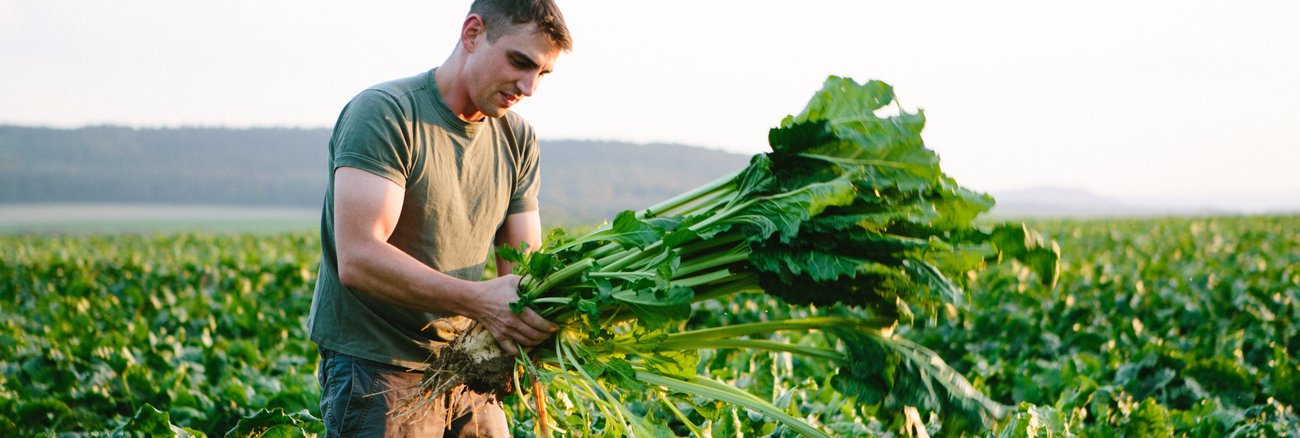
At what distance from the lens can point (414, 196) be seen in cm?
292

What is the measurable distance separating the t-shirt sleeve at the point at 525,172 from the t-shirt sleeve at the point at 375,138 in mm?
613

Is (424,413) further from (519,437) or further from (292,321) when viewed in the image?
(292,321)

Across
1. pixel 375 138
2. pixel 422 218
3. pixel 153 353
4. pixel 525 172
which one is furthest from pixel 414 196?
pixel 153 353

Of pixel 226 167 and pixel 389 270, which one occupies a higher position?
pixel 389 270

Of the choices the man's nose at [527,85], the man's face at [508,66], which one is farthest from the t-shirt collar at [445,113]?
the man's nose at [527,85]

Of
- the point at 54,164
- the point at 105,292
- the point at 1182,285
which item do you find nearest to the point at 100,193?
the point at 54,164

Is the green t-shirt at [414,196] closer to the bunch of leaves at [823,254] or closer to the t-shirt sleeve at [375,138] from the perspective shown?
the t-shirt sleeve at [375,138]

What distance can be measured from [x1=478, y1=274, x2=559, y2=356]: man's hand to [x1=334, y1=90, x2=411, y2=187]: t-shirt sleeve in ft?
1.31

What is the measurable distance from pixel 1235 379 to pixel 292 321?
6.91m

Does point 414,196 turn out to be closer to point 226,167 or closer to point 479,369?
point 479,369

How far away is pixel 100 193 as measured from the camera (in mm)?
112812

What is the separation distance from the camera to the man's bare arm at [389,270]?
2.67 meters

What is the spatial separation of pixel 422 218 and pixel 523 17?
68 cm

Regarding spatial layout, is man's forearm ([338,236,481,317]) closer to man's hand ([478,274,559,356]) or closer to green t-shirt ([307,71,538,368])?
man's hand ([478,274,559,356])
